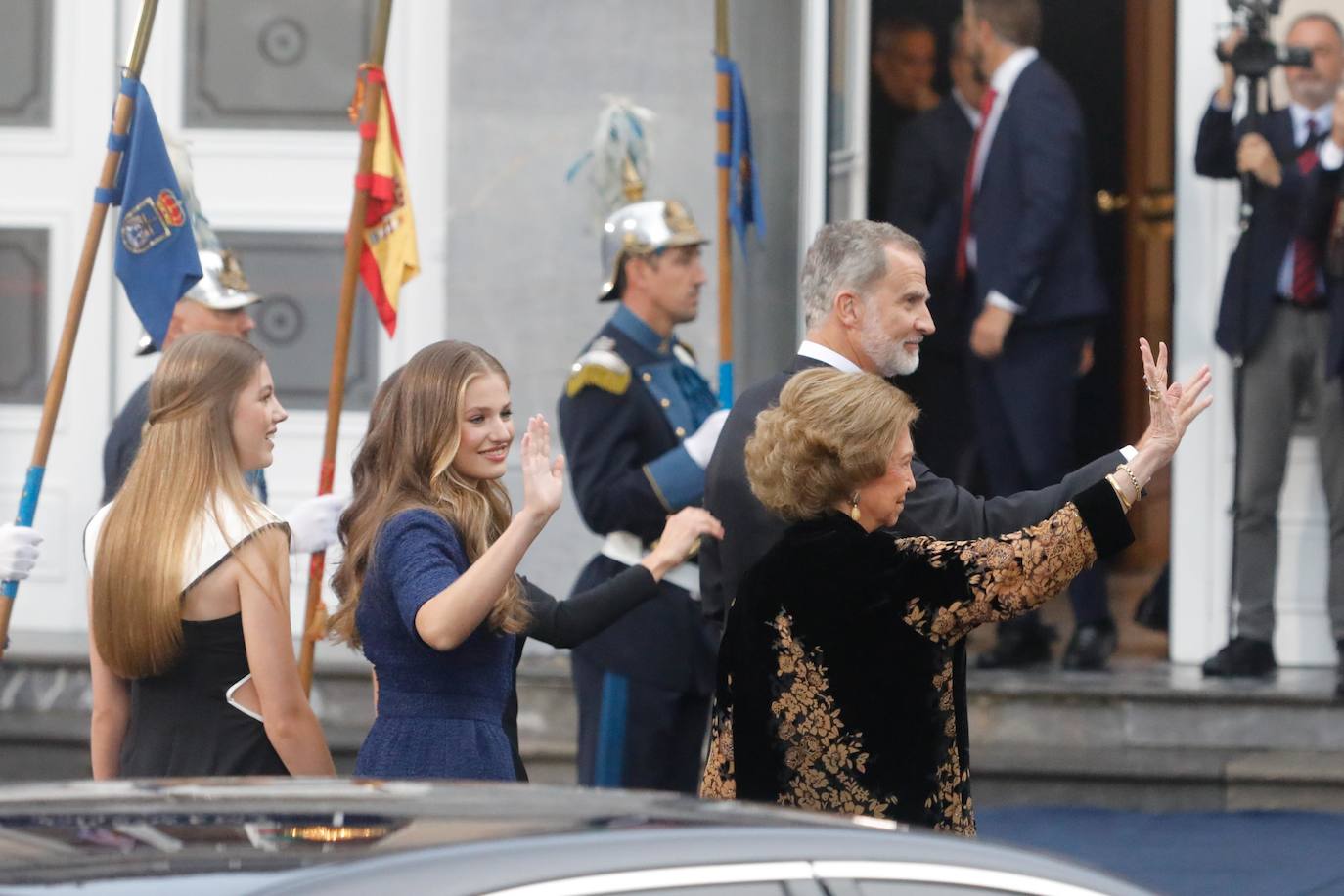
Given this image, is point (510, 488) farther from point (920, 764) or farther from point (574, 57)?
point (920, 764)

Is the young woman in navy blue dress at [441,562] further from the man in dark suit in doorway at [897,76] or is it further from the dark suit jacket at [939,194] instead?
the man in dark suit in doorway at [897,76]

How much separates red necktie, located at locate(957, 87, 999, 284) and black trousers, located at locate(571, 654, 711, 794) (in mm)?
2937

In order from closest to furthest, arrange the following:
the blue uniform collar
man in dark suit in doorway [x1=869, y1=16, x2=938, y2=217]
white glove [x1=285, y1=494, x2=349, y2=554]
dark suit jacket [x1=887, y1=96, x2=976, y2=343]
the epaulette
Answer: white glove [x1=285, y1=494, x2=349, y2=554] → the epaulette → the blue uniform collar → dark suit jacket [x1=887, y1=96, x2=976, y2=343] → man in dark suit in doorway [x1=869, y1=16, x2=938, y2=217]

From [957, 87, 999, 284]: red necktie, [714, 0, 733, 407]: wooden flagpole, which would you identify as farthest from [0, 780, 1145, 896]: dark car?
[957, 87, 999, 284]: red necktie

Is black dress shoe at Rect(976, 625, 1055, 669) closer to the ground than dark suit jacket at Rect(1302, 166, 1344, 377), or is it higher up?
closer to the ground

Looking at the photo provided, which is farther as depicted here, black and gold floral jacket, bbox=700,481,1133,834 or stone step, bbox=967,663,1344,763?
stone step, bbox=967,663,1344,763

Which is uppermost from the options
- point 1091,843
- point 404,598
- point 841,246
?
A: point 841,246

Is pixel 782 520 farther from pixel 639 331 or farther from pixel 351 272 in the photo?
pixel 351 272

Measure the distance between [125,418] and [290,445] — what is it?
110 inches

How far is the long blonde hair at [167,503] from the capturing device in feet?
13.5

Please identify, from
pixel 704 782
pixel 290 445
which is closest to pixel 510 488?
pixel 290 445

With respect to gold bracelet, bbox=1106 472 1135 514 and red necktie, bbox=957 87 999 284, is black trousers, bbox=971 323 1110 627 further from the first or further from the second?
gold bracelet, bbox=1106 472 1135 514

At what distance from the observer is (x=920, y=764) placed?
12.4 ft

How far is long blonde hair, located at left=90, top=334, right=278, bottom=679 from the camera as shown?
413cm
